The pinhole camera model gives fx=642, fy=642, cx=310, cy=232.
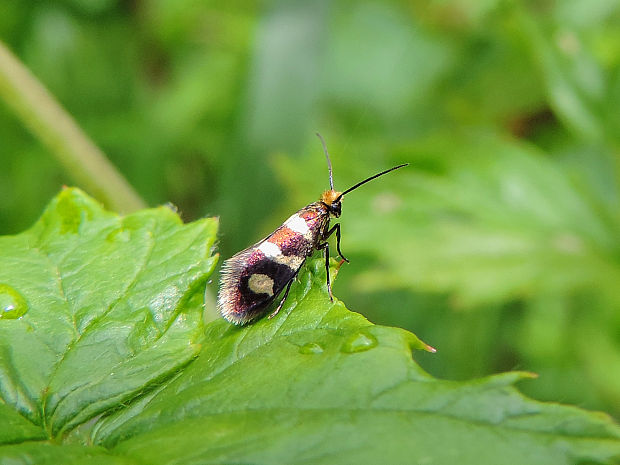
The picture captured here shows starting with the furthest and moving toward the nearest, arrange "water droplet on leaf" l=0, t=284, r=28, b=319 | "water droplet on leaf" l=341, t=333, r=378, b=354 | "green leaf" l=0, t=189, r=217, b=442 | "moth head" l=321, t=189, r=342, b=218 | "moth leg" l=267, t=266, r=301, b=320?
"moth head" l=321, t=189, r=342, b=218 → "moth leg" l=267, t=266, r=301, b=320 → "water droplet on leaf" l=0, t=284, r=28, b=319 → "green leaf" l=0, t=189, r=217, b=442 → "water droplet on leaf" l=341, t=333, r=378, b=354

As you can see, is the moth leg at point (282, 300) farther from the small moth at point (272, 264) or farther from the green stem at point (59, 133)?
the green stem at point (59, 133)

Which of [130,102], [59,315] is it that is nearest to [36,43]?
[130,102]

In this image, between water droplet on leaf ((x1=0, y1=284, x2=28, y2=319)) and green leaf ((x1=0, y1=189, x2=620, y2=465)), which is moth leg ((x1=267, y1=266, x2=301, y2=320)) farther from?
water droplet on leaf ((x1=0, y1=284, x2=28, y2=319))

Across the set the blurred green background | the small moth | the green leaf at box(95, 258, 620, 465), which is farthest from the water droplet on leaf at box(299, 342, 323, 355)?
the blurred green background

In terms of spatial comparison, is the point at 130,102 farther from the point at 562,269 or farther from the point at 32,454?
the point at 32,454

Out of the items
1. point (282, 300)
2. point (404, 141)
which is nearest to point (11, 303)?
point (282, 300)

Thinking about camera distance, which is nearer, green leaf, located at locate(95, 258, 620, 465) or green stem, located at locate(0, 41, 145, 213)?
green leaf, located at locate(95, 258, 620, 465)

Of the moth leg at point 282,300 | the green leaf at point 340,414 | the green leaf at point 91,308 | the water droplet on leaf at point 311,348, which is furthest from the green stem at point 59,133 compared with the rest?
the water droplet on leaf at point 311,348
